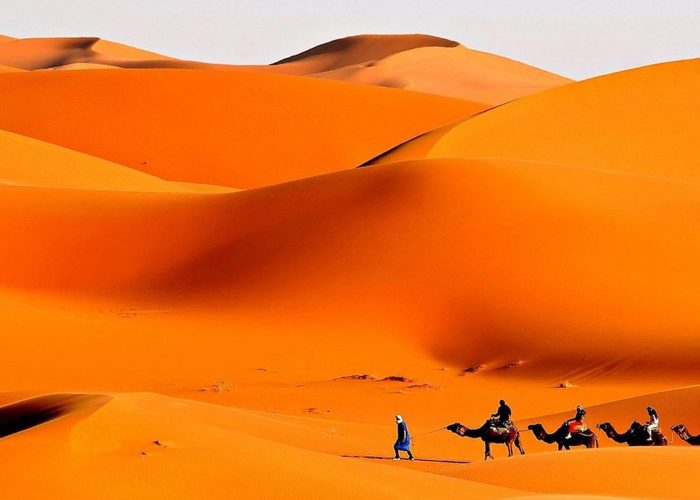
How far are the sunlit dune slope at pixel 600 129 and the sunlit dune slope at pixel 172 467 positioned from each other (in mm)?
37433

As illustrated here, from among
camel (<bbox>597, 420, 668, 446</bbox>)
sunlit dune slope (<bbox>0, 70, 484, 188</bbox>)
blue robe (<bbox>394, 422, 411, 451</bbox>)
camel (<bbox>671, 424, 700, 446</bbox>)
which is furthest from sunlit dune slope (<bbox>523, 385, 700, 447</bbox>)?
sunlit dune slope (<bbox>0, 70, 484, 188</bbox>)

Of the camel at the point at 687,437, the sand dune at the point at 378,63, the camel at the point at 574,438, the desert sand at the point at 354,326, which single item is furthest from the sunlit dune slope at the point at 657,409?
the sand dune at the point at 378,63

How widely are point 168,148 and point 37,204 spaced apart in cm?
2946

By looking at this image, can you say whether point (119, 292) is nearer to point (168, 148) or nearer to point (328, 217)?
point (328, 217)

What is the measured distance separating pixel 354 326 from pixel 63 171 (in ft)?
89.9

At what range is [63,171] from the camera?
55.7m

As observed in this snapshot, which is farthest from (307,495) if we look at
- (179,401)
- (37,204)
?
(37,204)

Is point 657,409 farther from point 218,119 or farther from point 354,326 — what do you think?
point 218,119

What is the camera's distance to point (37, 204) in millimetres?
41500

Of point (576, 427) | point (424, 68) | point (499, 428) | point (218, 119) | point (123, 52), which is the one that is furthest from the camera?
point (123, 52)

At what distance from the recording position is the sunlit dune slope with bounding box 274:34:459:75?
543ft

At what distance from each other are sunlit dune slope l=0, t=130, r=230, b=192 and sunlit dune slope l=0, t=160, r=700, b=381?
414 inches

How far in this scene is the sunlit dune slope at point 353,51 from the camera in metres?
166

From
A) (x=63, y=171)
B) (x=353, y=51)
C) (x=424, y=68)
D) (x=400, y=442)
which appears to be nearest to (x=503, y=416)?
(x=400, y=442)
